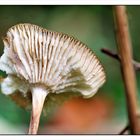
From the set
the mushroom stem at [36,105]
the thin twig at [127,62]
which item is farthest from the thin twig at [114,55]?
the mushroom stem at [36,105]

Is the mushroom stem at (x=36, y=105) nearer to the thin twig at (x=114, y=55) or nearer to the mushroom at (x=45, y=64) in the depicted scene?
the mushroom at (x=45, y=64)

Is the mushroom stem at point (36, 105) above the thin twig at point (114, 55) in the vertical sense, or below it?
below

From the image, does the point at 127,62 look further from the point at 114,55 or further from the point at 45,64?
the point at 45,64

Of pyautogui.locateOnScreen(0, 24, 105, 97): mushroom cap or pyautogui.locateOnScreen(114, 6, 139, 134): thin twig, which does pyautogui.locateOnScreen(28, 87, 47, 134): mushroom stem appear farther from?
pyautogui.locateOnScreen(114, 6, 139, 134): thin twig

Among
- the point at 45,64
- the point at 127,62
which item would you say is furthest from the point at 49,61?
the point at 127,62

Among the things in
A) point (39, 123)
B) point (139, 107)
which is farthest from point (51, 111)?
point (139, 107)
